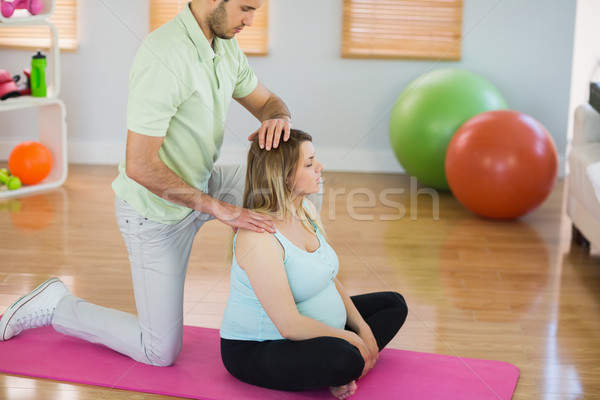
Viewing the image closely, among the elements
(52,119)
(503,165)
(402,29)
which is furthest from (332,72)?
(52,119)

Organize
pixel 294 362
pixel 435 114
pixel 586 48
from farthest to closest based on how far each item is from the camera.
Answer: pixel 586 48 → pixel 435 114 → pixel 294 362

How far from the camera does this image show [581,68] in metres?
4.85

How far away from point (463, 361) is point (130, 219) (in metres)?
0.98

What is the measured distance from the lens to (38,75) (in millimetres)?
3818

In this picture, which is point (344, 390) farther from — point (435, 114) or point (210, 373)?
point (435, 114)

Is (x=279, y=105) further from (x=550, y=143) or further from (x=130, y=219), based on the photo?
(x=550, y=143)

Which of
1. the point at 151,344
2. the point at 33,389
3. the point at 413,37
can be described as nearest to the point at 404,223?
the point at 413,37

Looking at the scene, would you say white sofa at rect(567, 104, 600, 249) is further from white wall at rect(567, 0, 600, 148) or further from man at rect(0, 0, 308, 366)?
white wall at rect(567, 0, 600, 148)

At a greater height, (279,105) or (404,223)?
(279,105)

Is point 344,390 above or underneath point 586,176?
underneath

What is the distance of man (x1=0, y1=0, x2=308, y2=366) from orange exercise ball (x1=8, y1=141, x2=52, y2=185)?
183 centimetres

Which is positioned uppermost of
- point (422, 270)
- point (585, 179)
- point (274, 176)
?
point (274, 176)

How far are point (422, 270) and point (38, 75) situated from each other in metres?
2.21

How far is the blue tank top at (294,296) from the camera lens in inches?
71.6
